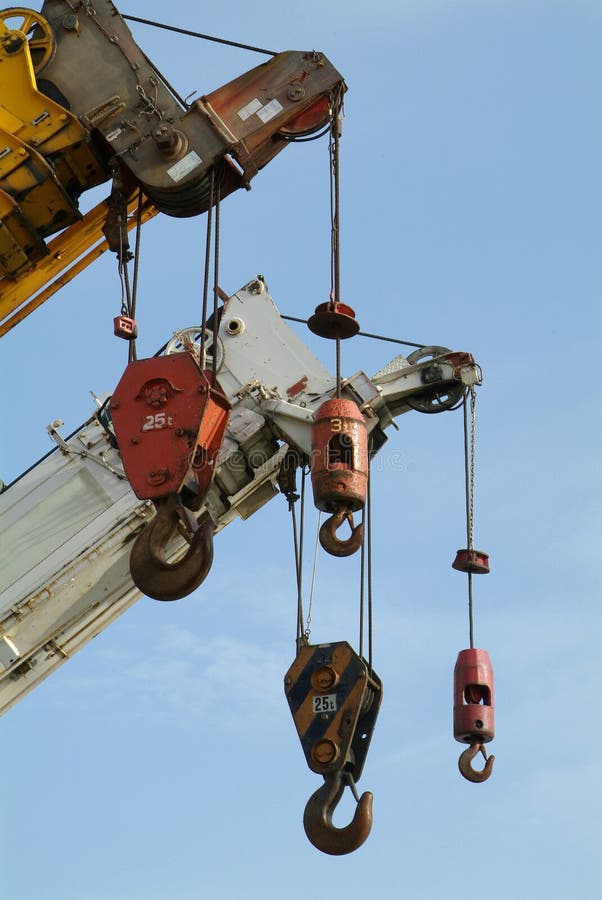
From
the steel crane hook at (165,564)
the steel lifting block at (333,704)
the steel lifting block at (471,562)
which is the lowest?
the steel crane hook at (165,564)

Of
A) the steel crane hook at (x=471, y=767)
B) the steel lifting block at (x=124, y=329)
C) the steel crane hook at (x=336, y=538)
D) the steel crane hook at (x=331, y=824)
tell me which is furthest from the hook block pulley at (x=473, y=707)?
the steel lifting block at (x=124, y=329)

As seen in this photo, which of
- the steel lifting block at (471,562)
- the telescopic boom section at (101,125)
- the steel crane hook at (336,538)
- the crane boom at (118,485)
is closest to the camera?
the steel crane hook at (336,538)

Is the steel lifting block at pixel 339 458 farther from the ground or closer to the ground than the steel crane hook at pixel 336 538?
farther from the ground

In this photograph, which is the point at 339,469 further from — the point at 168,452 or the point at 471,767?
the point at 471,767

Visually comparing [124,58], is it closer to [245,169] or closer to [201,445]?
[245,169]

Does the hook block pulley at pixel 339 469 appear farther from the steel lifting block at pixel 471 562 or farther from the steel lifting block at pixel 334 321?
the steel lifting block at pixel 471 562

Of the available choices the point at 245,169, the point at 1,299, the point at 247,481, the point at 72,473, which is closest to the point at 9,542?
the point at 72,473

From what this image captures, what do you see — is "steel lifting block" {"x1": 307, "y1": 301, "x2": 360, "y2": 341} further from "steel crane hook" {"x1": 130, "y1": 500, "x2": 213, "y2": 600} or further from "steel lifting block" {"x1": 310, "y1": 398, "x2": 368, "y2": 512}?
"steel crane hook" {"x1": 130, "y1": 500, "x2": 213, "y2": 600}

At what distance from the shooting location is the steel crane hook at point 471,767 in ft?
29.7

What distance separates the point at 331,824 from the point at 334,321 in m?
2.52

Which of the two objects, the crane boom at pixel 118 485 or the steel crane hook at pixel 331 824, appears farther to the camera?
the crane boom at pixel 118 485

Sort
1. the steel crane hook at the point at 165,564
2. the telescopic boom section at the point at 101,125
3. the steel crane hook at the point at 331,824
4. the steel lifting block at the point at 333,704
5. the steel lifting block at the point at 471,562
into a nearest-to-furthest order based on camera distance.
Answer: the steel crane hook at the point at 165,564
the steel crane hook at the point at 331,824
the steel lifting block at the point at 333,704
the telescopic boom section at the point at 101,125
the steel lifting block at the point at 471,562

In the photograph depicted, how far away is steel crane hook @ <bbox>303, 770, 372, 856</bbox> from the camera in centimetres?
793

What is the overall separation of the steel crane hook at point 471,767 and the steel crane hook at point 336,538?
6.21ft
